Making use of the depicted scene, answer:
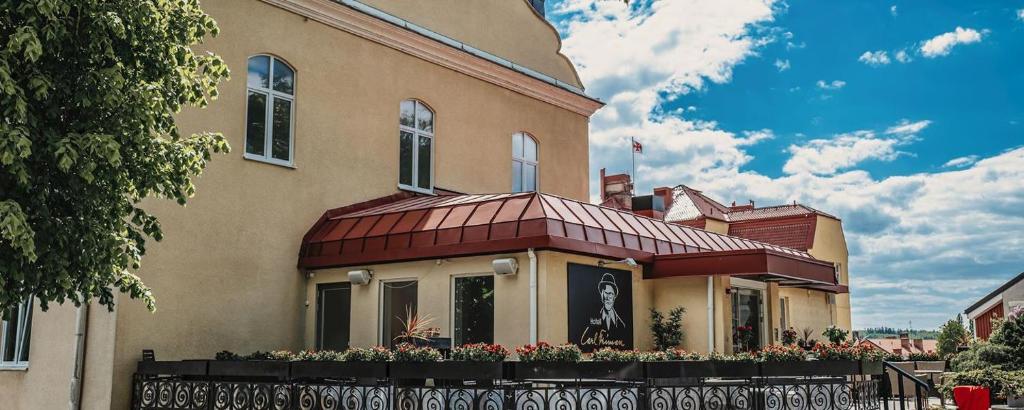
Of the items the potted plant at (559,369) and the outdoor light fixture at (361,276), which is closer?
the potted plant at (559,369)

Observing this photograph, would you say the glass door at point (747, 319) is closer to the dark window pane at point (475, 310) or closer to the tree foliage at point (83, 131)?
the dark window pane at point (475, 310)

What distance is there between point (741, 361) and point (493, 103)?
11956 millimetres

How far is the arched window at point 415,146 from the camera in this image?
66.9ft

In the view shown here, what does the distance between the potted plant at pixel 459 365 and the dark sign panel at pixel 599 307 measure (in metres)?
3.58

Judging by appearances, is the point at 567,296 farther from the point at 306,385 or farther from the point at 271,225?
the point at 271,225

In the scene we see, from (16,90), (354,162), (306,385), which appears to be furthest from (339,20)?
(16,90)

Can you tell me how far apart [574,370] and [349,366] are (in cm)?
300

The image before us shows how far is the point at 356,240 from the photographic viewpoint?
17359mm

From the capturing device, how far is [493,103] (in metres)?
22.8

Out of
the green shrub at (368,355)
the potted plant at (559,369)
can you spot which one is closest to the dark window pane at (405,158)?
the green shrub at (368,355)

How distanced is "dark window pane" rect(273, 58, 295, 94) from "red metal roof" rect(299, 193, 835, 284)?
2652 millimetres

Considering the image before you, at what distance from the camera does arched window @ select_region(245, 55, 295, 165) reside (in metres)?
17.7

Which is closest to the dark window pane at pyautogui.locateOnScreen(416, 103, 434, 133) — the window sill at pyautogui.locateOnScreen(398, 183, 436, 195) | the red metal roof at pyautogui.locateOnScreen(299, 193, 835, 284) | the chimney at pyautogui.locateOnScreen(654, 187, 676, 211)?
the window sill at pyautogui.locateOnScreen(398, 183, 436, 195)

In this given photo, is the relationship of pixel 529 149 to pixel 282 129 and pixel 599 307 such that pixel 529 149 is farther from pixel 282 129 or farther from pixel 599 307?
pixel 599 307
